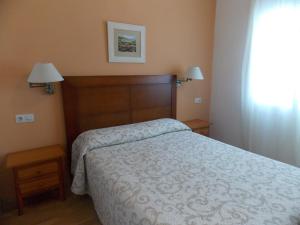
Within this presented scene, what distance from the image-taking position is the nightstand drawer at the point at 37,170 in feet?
6.60

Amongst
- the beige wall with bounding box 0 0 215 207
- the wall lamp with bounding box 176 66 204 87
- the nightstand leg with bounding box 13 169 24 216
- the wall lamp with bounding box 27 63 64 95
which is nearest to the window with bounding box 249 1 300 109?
the wall lamp with bounding box 176 66 204 87

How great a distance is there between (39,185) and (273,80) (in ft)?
9.61

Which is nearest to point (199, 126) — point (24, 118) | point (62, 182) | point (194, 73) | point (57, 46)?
point (194, 73)

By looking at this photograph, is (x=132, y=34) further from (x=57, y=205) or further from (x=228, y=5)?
(x=57, y=205)

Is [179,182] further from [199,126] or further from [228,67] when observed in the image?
[228,67]

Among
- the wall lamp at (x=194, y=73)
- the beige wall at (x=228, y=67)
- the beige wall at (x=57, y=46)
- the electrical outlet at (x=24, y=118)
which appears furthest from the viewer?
the beige wall at (x=228, y=67)

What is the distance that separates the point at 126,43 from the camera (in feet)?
8.72

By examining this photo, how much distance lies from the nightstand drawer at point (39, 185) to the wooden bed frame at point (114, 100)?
363 millimetres

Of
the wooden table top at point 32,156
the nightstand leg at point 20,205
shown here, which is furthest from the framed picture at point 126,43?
the nightstand leg at point 20,205

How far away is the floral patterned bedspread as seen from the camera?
47.9 inches

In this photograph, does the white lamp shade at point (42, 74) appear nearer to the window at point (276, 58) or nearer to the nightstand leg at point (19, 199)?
the nightstand leg at point (19, 199)

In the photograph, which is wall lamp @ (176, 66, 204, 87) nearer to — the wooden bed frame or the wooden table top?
the wooden bed frame

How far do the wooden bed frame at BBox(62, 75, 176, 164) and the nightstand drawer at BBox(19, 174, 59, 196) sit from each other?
363mm

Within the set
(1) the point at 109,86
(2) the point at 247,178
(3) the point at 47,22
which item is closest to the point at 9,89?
(3) the point at 47,22
